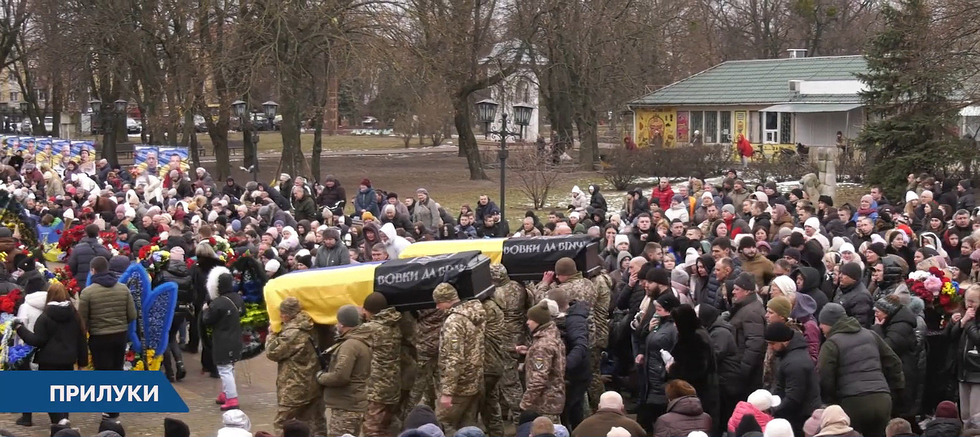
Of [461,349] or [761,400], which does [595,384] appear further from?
[761,400]

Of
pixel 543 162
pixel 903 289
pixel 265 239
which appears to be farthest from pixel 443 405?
pixel 543 162

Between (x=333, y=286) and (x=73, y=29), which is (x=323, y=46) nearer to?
(x=73, y=29)

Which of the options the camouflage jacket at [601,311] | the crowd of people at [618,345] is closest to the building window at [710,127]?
the crowd of people at [618,345]

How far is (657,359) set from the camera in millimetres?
9898

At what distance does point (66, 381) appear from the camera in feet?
31.9

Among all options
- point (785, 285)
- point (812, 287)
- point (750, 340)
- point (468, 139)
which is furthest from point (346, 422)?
point (468, 139)

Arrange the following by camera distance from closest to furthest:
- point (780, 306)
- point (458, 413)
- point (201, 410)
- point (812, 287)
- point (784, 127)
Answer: point (780, 306), point (458, 413), point (812, 287), point (201, 410), point (784, 127)

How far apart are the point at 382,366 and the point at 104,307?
9.30 ft

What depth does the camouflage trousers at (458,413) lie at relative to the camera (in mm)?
9523

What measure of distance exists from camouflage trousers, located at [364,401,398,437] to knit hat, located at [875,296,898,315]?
3.99 meters

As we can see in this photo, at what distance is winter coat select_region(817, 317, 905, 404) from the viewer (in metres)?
8.73

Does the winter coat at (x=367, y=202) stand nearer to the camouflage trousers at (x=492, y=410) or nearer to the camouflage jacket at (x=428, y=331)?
the camouflage jacket at (x=428, y=331)

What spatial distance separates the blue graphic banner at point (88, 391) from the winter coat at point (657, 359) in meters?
3.69

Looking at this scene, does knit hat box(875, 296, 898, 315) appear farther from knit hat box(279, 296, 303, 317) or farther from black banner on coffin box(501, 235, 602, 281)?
knit hat box(279, 296, 303, 317)
